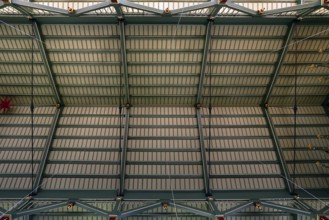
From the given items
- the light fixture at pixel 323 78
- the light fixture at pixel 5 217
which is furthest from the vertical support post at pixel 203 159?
the light fixture at pixel 5 217

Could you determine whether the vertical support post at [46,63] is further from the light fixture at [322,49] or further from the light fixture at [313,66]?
the light fixture at [322,49]

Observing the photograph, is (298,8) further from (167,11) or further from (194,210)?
(194,210)

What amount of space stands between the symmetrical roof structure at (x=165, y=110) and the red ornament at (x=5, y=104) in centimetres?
36

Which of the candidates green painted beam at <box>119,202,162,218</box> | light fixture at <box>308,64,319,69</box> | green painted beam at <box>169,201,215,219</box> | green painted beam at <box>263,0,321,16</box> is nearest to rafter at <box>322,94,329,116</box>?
light fixture at <box>308,64,319,69</box>

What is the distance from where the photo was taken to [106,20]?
1666 centimetres

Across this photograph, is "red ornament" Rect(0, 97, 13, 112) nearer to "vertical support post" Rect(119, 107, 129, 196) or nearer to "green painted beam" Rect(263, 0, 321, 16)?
"vertical support post" Rect(119, 107, 129, 196)

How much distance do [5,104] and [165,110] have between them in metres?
10.6

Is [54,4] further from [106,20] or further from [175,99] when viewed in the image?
[175,99]

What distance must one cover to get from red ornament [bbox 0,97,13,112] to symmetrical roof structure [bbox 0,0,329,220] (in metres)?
0.36

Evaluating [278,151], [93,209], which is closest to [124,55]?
[93,209]

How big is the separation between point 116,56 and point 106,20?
2.35 m

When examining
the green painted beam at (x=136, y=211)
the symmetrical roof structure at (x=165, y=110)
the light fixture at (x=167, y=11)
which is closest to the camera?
the green painted beam at (x=136, y=211)

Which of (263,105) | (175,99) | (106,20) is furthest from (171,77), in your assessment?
(263,105)

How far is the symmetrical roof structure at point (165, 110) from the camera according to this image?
16766 millimetres
